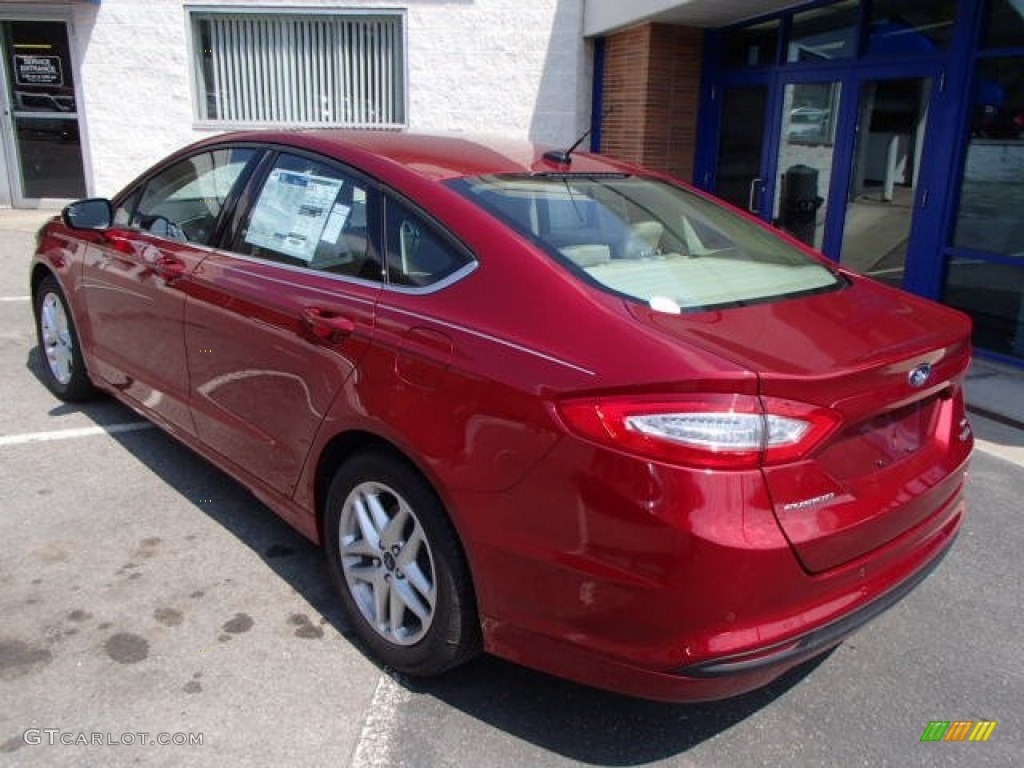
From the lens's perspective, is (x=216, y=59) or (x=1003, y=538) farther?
(x=216, y=59)

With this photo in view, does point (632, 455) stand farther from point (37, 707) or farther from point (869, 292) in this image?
point (37, 707)

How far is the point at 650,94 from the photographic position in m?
9.76

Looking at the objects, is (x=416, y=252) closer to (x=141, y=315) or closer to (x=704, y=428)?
(x=704, y=428)

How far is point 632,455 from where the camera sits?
1962mm

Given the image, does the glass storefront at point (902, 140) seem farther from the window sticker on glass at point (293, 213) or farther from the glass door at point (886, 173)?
the window sticker on glass at point (293, 213)

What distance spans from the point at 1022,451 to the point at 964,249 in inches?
105

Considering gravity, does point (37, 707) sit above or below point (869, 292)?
below

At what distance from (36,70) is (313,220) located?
37.3ft

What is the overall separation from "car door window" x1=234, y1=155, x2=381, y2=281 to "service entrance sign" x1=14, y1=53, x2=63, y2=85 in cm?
1076

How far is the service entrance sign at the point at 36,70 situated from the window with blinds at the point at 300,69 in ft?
6.67

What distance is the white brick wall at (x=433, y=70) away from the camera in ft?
36.6

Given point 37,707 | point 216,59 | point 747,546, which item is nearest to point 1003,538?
point 747,546

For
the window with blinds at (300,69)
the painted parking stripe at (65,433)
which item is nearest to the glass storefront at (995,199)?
the painted parking stripe at (65,433)

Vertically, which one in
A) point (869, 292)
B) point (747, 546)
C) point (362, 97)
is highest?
point (362, 97)
